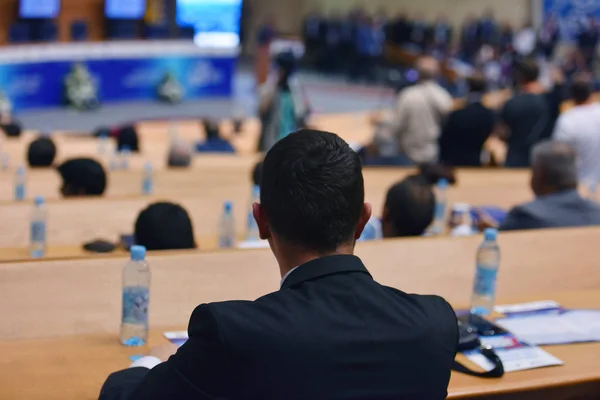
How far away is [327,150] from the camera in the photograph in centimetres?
168

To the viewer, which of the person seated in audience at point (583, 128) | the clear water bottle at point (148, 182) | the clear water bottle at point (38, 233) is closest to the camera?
the clear water bottle at point (38, 233)

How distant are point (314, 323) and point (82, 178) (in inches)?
131

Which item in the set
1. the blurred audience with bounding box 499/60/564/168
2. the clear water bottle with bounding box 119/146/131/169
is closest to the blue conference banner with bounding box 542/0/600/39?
the blurred audience with bounding box 499/60/564/168

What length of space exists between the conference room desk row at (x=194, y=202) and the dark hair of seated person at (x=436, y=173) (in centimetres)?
9

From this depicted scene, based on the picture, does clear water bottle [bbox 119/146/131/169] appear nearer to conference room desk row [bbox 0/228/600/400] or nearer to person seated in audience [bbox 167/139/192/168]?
person seated in audience [bbox 167/139/192/168]

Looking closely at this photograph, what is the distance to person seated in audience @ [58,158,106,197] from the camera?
4.61m

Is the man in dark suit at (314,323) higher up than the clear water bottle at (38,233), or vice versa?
the man in dark suit at (314,323)

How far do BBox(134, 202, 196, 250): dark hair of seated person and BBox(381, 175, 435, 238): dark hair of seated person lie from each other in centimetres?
82

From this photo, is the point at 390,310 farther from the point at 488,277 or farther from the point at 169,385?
the point at 488,277

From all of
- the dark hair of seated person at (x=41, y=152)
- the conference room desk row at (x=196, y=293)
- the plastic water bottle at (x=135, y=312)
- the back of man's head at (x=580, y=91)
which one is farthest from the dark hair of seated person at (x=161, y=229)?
the back of man's head at (x=580, y=91)

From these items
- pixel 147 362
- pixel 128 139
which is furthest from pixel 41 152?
pixel 147 362

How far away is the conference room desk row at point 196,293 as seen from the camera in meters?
2.33

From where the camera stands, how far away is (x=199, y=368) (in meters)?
1.52

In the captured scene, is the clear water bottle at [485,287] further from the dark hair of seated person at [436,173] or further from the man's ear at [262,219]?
the dark hair of seated person at [436,173]
